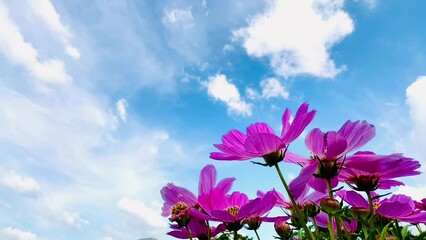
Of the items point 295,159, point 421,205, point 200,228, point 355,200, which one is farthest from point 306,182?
point 421,205

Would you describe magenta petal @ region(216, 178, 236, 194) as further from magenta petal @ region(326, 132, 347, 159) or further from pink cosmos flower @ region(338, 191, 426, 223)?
magenta petal @ region(326, 132, 347, 159)

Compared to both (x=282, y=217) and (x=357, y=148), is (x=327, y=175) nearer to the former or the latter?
(x=357, y=148)

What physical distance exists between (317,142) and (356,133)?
0.29ft

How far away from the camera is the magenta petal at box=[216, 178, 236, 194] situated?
1.28m

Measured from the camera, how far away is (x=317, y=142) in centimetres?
91

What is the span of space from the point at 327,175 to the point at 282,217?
0.98ft

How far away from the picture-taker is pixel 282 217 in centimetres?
115

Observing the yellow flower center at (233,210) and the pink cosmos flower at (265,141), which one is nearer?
the pink cosmos flower at (265,141)

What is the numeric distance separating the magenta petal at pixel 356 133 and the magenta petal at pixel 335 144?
4cm

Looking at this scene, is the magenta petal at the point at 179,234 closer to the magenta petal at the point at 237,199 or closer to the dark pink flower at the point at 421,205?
the magenta petal at the point at 237,199

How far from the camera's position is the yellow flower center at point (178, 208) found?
3.94 ft

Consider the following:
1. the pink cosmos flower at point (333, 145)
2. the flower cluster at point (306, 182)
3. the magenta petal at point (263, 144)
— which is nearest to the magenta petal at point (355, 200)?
the flower cluster at point (306, 182)

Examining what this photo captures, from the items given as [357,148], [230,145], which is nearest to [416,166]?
[357,148]

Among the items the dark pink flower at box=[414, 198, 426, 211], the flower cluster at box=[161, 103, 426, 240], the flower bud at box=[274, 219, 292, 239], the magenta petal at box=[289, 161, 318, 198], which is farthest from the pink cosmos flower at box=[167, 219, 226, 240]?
the dark pink flower at box=[414, 198, 426, 211]
